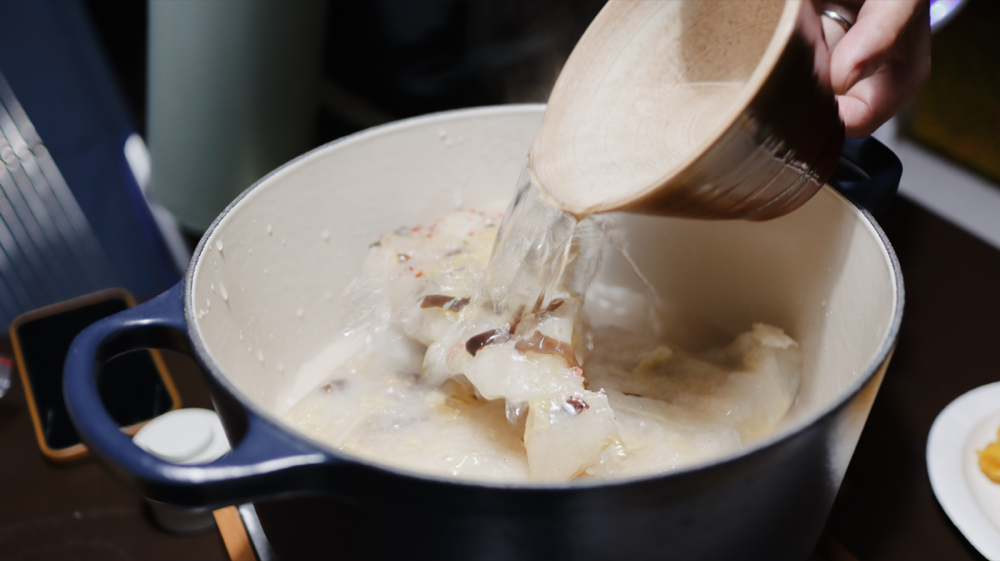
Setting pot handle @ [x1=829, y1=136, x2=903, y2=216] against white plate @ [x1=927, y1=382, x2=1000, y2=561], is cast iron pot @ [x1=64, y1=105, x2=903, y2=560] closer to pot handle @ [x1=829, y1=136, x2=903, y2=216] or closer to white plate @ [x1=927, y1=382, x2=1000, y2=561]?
pot handle @ [x1=829, y1=136, x2=903, y2=216]

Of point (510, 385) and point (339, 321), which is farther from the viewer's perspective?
point (339, 321)

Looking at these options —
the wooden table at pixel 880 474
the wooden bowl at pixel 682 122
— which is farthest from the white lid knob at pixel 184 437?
the wooden bowl at pixel 682 122

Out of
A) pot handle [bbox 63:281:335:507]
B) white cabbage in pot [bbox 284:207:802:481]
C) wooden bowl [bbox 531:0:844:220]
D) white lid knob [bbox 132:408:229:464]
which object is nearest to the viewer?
pot handle [bbox 63:281:335:507]

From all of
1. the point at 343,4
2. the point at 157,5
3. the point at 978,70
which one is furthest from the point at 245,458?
the point at 978,70

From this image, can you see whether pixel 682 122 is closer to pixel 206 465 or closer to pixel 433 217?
pixel 433 217

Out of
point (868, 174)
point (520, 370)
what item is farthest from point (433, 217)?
point (868, 174)

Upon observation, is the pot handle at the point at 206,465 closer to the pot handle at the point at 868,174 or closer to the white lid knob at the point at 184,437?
the white lid knob at the point at 184,437

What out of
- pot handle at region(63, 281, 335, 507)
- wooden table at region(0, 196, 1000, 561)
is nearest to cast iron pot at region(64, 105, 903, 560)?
pot handle at region(63, 281, 335, 507)
